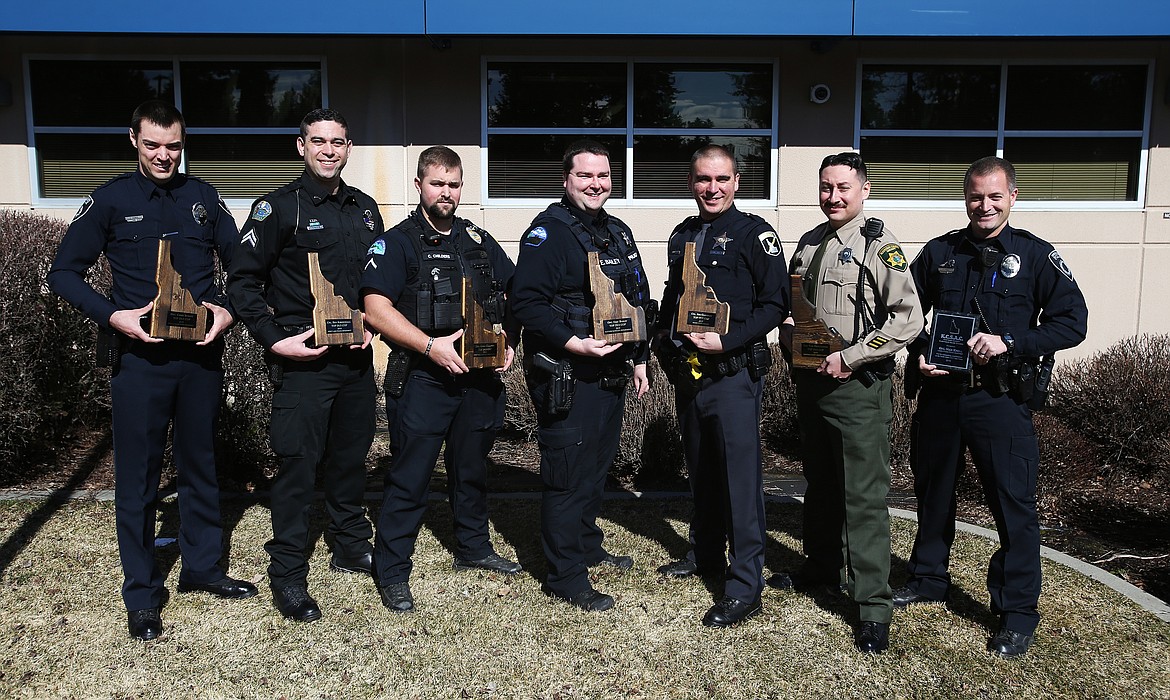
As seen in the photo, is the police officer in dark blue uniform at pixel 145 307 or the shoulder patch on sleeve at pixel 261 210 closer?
the police officer in dark blue uniform at pixel 145 307

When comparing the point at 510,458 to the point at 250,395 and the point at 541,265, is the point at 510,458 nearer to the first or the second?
the point at 250,395

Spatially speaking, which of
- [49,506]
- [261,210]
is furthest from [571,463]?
[49,506]

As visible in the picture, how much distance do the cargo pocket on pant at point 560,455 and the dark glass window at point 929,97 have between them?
6913mm

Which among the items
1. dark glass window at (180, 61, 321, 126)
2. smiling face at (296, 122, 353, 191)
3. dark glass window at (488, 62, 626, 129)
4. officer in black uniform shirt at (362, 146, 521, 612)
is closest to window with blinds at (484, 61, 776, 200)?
dark glass window at (488, 62, 626, 129)

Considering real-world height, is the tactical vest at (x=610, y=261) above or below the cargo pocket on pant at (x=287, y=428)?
above

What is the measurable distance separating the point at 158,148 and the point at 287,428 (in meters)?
1.43

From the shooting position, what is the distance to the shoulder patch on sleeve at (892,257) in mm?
3646

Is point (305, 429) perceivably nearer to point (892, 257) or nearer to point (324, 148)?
point (324, 148)

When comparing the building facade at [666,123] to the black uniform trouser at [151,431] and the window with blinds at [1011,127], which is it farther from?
the black uniform trouser at [151,431]

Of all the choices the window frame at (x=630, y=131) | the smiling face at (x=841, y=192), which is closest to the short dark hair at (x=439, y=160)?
the smiling face at (x=841, y=192)

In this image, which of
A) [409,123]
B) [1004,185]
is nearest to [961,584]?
[1004,185]

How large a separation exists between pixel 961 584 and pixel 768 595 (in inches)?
42.4

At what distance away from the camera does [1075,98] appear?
9391 mm

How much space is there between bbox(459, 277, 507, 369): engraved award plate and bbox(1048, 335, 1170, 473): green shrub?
17.0ft
